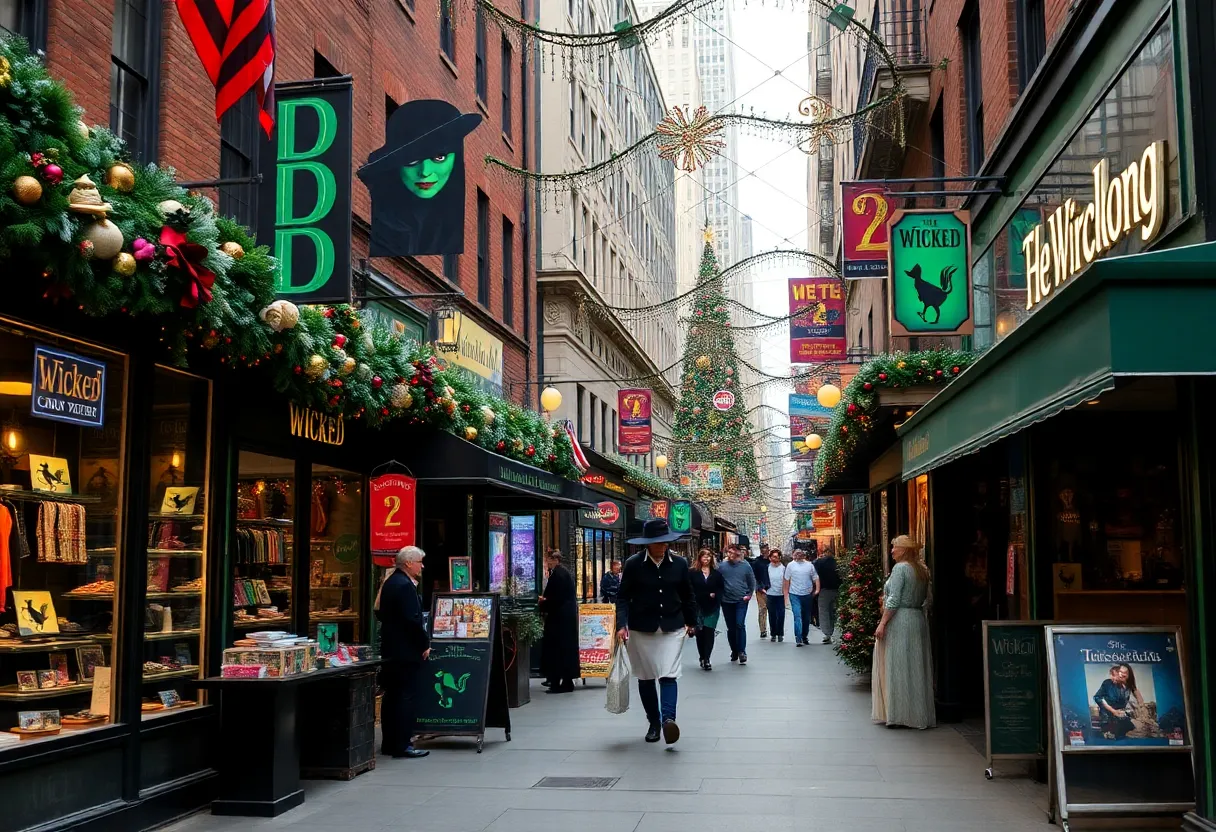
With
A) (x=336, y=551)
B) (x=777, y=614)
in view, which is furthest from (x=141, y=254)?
(x=777, y=614)

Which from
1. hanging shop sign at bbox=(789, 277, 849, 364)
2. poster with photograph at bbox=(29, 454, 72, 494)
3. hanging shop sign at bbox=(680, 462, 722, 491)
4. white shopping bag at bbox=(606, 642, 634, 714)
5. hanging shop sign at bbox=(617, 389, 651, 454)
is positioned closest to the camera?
poster with photograph at bbox=(29, 454, 72, 494)

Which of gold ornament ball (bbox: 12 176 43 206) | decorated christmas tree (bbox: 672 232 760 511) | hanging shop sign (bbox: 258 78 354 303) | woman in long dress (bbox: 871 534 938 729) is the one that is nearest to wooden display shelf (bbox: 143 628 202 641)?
hanging shop sign (bbox: 258 78 354 303)

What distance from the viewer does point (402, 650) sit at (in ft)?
35.3

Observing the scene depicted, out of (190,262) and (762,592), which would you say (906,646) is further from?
(762,592)

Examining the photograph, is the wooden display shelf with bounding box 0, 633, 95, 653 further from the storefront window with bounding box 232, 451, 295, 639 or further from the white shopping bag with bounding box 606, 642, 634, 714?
the white shopping bag with bounding box 606, 642, 634, 714

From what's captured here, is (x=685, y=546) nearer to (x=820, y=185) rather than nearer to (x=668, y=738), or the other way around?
(x=820, y=185)

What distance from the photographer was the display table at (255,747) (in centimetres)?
839

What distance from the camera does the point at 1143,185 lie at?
8125 mm

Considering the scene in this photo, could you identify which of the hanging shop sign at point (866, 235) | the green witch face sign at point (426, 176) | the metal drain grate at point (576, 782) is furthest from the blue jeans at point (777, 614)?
the metal drain grate at point (576, 782)

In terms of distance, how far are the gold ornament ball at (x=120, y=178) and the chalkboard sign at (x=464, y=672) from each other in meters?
5.86

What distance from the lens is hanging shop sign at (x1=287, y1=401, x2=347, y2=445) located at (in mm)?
10547

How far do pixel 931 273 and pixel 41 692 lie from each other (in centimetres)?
1015

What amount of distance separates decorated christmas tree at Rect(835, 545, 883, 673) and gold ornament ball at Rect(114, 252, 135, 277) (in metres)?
11.0

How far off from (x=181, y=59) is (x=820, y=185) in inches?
1650
